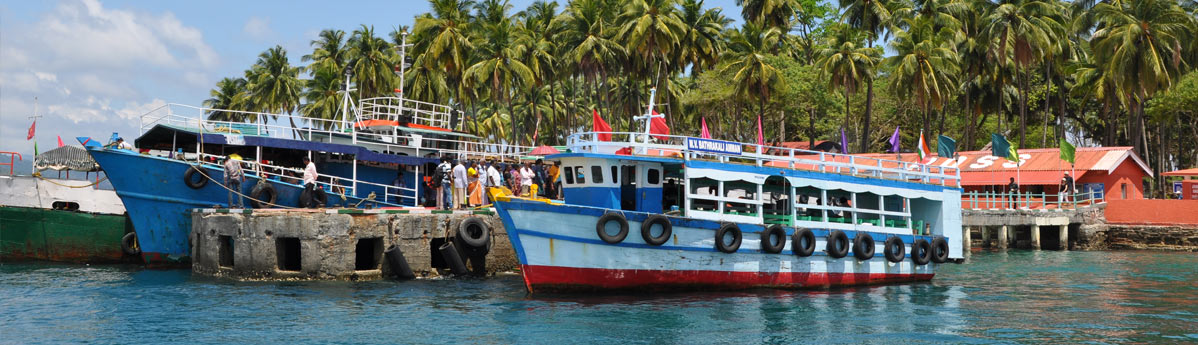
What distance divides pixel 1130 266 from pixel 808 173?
15158 mm

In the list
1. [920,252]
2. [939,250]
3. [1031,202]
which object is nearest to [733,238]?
[920,252]

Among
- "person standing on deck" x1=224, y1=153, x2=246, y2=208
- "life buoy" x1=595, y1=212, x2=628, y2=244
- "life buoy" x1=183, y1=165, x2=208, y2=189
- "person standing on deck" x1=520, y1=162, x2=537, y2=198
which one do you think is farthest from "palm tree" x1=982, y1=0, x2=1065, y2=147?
"life buoy" x1=183, y1=165, x2=208, y2=189

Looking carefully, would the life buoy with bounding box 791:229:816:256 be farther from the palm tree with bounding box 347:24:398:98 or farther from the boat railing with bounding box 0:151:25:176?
the palm tree with bounding box 347:24:398:98

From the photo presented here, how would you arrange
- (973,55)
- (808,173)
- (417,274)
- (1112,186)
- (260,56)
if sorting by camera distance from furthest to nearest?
(260,56)
(973,55)
(1112,186)
(417,274)
(808,173)

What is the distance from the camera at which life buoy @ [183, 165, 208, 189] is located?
27547mm

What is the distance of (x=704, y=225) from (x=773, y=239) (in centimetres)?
207

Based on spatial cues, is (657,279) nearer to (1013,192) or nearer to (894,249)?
(894,249)

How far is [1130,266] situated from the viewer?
105 ft

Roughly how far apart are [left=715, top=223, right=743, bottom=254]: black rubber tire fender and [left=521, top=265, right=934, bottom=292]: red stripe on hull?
601mm

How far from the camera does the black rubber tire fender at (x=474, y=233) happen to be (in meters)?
25.8

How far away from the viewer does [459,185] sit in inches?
1072

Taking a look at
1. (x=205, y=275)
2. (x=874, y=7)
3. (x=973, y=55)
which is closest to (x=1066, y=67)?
(x=973, y=55)

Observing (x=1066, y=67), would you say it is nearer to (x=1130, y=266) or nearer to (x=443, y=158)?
(x=1130, y=266)

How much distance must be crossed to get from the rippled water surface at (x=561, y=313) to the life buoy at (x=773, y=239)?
1.05 metres
